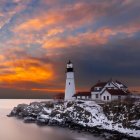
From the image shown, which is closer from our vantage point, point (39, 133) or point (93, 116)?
point (39, 133)

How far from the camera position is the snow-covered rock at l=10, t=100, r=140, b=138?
5826 centimetres

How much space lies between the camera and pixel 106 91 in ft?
260

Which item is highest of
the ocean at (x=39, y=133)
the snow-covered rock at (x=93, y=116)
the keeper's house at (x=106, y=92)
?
the keeper's house at (x=106, y=92)

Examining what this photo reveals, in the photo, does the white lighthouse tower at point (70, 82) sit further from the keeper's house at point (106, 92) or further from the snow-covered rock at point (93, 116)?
the snow-covered rock at point (93, 116)

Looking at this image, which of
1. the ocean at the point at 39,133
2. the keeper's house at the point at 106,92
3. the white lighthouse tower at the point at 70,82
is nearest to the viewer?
the ocean at the point at 39,133

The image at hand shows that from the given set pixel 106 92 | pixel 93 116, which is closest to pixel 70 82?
pixel 106 92

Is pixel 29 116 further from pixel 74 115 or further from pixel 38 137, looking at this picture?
pixel 38 137

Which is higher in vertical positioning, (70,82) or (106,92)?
(70,82)

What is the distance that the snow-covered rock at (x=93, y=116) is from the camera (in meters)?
58.3

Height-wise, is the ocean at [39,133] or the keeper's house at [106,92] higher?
the keeper's house at [106,92]

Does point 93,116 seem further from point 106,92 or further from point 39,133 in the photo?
point 106,92

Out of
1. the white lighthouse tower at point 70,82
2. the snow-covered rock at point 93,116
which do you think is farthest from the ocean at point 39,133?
the white lighthouse tower at point 70,82

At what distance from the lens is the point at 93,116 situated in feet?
218

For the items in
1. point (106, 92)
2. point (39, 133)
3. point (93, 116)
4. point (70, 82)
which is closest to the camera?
point (39, 133)
